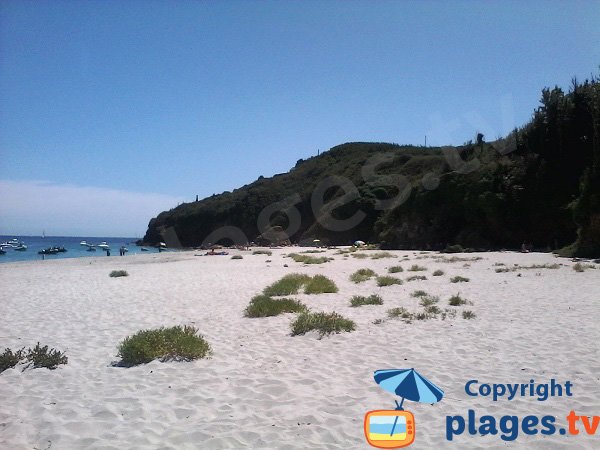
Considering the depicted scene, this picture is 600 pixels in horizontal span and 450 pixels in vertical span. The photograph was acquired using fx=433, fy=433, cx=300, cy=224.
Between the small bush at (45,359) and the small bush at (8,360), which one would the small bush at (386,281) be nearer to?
the small bush at (45,359)

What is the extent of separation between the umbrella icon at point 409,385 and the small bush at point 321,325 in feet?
7.64

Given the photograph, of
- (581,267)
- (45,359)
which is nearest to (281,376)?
(45,359)

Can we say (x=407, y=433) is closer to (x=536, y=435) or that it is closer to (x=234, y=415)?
(x=536, y=435)

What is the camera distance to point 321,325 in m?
8.13

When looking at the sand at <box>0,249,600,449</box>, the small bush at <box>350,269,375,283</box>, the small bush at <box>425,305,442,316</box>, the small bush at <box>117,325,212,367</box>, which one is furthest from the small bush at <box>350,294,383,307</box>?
the small bush at <box>117,325,212,367</box>

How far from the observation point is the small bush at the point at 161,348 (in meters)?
6.36

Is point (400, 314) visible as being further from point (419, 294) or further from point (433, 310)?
point (419, 294)

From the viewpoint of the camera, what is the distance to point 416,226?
4356 centimetres

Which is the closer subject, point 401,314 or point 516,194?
point 401,314

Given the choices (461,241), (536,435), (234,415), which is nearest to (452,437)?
(536,435)

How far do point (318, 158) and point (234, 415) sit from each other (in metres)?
118

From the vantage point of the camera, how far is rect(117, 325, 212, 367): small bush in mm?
6355

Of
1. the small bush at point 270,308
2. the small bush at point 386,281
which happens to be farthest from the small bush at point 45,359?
the small bush at point 386,281

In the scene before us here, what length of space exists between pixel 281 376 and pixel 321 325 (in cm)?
256
